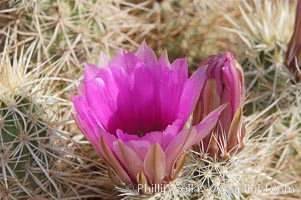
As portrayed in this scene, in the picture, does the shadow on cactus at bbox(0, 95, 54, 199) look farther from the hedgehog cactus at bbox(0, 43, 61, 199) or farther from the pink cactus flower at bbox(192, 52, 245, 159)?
the pink cactus flower at bbox(192, 52, 245, 159)

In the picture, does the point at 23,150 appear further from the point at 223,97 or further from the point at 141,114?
the point at 223,97

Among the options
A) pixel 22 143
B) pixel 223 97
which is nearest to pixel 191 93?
pixel 223 97

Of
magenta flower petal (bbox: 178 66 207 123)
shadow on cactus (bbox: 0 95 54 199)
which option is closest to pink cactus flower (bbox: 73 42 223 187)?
magenta flower petal (bbox: 178 66 207 123)

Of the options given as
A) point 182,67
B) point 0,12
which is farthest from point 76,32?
point 182,67

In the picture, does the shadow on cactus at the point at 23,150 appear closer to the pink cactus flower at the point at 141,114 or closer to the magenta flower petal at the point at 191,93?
the pink cactus flower at the point at 141,114

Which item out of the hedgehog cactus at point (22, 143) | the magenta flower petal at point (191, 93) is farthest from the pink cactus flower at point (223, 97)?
the hedgehog cactus at point (22, 143)

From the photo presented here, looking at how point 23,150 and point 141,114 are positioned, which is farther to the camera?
point 23,150
